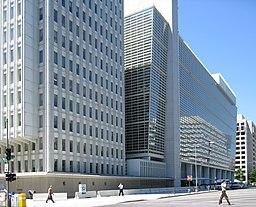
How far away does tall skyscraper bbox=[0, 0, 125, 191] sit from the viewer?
209 feet

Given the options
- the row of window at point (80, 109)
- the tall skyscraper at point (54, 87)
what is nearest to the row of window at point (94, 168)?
the tall skyscraper at point (54, 87)

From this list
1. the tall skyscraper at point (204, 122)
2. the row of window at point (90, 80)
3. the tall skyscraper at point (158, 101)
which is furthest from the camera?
the tall skyscraper at point (204, 122)

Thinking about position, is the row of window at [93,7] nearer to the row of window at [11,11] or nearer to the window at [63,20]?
the window at [63,20]

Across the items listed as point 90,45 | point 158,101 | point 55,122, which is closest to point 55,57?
point 55,122

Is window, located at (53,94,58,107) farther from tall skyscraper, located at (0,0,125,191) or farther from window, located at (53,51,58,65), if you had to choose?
window, located at (53,51,58,65)

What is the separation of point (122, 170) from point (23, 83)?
1150 inches

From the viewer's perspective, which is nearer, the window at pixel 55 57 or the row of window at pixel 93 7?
the window at pixel 55 57

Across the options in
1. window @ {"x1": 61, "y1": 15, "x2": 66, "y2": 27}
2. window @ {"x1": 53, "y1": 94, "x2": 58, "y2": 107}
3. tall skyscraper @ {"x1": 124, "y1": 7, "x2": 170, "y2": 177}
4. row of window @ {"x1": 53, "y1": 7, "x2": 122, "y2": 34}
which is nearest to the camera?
window @ {"x1": 53, "y1": 94, "x2": 58, "y2": 107}

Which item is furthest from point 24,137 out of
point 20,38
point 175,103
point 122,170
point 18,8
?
point 175,103

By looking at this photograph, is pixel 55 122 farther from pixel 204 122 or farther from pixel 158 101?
pixel 204 122

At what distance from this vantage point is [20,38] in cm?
6462

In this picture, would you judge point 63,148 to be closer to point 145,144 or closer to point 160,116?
point 145,144

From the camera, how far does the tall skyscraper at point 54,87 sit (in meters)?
63.7

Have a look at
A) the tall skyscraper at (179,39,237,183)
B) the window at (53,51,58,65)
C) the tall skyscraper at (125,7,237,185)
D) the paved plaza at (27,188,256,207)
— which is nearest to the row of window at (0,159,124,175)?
the tall skyscraper at (125,7,237,185)
